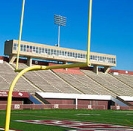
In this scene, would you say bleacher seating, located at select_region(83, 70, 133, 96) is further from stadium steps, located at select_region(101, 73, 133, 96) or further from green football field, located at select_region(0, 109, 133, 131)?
green football field, located at select_region(0, 109, 133, 131)

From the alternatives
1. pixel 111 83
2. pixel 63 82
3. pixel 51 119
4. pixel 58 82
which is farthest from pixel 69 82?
pixel 51 119

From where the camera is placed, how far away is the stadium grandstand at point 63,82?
1442 inches

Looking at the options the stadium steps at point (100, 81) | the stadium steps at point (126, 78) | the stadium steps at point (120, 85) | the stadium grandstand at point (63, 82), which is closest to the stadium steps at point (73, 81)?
the stadium grandstand at point (63, 82)

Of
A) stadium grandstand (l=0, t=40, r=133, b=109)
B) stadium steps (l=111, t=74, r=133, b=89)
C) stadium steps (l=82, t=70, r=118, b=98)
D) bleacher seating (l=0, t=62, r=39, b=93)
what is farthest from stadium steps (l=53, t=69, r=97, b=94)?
stadium steps (l=111, t=74, r=133, b=89)

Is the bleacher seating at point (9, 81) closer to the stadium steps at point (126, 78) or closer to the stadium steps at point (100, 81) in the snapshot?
the stadium steps at point (100, 81)

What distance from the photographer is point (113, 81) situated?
54.0 meters

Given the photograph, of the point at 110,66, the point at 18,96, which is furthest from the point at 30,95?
the point at 110,66

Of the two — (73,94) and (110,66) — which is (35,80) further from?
(110,66)

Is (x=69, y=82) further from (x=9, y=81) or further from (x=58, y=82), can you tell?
(x=9, y=81)

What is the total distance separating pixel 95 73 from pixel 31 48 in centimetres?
1450

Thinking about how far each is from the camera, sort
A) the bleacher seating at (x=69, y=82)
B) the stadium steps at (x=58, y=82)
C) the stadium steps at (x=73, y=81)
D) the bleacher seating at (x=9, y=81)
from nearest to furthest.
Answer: the bleacher seating at (x=9, y=81) < the bleacher seating at (x=69, y=82) < the stadium steps at (x=58, y=82) < the stadium steps at (x=73, y=81)

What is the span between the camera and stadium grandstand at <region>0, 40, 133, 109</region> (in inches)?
1442

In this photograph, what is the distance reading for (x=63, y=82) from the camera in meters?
45.8

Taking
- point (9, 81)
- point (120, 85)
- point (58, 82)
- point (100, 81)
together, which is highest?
point (100, 81)
